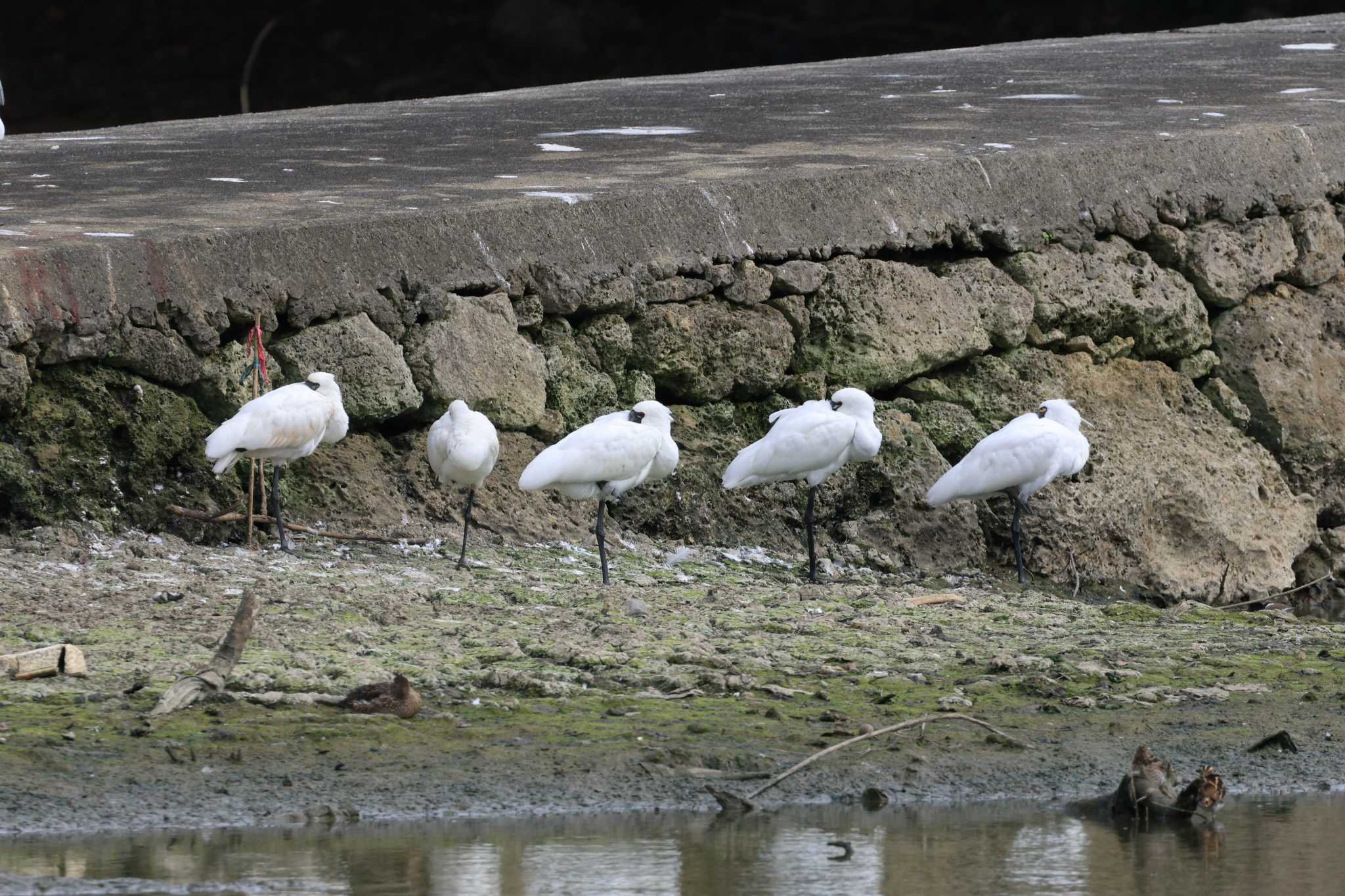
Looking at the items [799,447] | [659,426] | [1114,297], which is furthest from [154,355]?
[1114,297]

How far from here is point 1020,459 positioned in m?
6.75

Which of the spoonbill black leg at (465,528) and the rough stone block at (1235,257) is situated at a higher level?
the rough stone block at (1235,257)

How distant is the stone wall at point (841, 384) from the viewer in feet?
20.4

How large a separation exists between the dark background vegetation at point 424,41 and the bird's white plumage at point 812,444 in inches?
510

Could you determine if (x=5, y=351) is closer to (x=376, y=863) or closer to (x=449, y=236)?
(x=449, y=236)

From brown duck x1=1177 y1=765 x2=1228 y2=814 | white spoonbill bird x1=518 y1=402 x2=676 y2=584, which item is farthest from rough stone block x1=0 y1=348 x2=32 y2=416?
brown duck x1=1177 y1=765 x2=1228 y2=814

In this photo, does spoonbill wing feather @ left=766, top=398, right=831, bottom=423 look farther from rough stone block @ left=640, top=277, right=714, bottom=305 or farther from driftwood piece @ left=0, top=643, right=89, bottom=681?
driftwood piece @ left=0, top=643, right=89, bottom=681

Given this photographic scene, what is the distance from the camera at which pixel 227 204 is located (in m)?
6.83

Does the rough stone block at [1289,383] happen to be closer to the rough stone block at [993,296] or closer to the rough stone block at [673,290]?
the rough stone block at [993,296]

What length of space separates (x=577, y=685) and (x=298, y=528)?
5.73ft

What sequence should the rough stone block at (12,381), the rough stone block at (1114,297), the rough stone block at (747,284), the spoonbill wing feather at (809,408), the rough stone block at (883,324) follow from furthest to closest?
the rough stone block at (1114,297), the rough stone block at (883,324), the rough stone block at (747,284), the spoonbill wing feather at (809,408), the rough stone block at (12,381)

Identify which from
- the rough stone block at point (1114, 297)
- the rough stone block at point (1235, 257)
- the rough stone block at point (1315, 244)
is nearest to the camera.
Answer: the rough stone block at point (1114, 297)

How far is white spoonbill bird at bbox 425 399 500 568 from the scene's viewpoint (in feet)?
20.4

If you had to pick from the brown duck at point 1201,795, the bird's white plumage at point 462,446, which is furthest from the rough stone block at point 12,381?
the brown duck at point 1201,795
